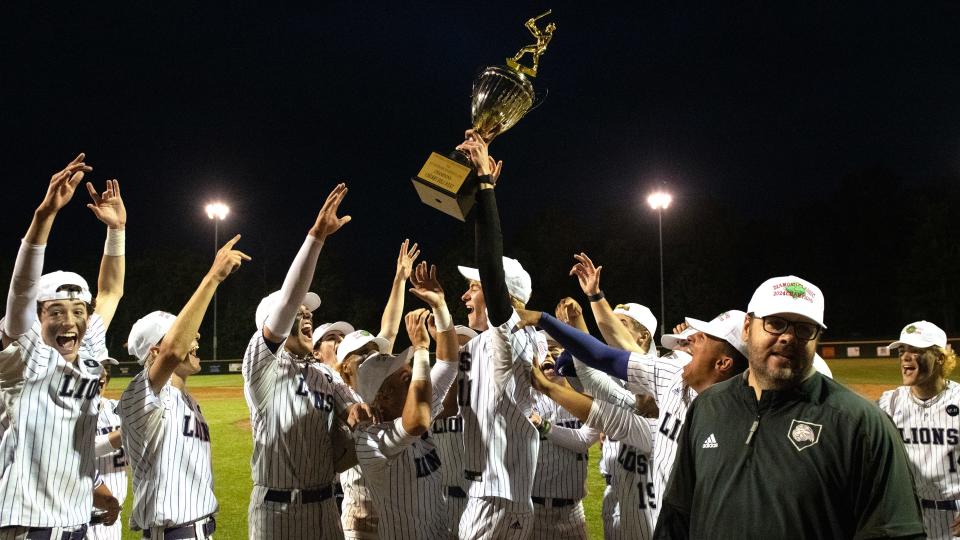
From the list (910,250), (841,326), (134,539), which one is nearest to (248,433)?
(134,539)

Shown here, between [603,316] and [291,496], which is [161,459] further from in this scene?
[603,316]

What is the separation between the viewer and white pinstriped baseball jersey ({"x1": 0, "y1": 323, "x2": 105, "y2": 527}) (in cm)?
437

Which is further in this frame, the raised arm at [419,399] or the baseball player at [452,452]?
the baseball player at [452,452]

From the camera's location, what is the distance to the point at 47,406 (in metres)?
4.50

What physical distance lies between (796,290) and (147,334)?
3789 millimetres

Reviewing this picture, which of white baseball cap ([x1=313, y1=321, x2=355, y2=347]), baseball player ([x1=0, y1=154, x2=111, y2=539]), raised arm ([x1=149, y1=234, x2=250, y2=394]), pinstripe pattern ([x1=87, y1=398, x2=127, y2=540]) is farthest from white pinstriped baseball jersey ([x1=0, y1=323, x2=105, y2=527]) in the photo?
white baseball cap ([x1=313, y1=321, x2=355, y2=347])

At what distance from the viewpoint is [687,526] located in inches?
131

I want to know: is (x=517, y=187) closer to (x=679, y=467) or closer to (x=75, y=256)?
(x=75, y=256)

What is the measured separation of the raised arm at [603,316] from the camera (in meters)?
6.02

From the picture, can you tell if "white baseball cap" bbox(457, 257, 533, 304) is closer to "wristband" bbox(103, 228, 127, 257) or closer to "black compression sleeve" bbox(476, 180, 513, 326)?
"black compression sleeve" bbox(476, 180, 513, 326)

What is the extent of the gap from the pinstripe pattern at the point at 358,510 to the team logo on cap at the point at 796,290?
12.2ft

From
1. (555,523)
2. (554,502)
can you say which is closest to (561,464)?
(554,502)

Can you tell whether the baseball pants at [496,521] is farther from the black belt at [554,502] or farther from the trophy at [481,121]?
the trophy at [481,121]

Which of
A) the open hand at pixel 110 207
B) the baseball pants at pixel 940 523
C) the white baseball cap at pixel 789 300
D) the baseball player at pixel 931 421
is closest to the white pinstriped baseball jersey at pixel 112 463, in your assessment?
the open hand at pixel 110 207
